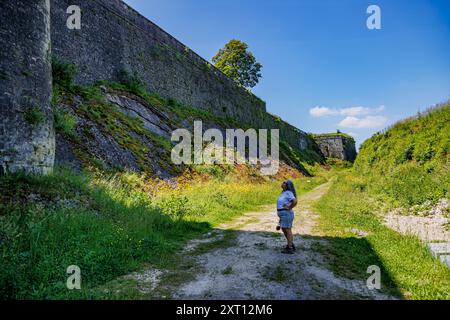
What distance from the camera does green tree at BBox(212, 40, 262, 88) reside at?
4131cm

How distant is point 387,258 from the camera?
513 centimetres

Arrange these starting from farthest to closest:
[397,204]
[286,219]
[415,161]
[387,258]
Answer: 1. [415,161]
2. [397,204]
3. [286,219]
4. [387,258]

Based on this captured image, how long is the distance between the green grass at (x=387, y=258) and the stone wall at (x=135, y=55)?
43.7 ft

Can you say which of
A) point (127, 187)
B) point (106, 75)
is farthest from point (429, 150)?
point (106, 75)

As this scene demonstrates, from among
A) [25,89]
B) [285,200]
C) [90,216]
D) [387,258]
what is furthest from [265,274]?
[25,89]

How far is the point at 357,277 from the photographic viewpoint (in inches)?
175

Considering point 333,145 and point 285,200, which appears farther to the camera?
point 333,145

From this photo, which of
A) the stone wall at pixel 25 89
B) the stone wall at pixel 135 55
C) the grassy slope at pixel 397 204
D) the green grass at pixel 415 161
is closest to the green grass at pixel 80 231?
the stone wall at pixel 25 89

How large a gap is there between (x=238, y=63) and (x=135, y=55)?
25231 mm

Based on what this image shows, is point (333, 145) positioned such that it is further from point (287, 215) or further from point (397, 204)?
point (287, 215)

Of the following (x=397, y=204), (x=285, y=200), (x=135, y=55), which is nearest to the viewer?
(x=285, y=200)

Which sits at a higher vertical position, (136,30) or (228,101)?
(136,30)
